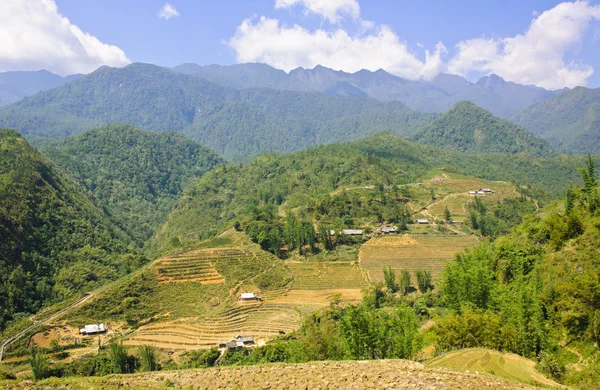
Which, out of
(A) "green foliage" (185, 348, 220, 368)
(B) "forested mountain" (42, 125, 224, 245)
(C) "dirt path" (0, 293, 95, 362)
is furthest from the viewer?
(B) "forested mountain" (42, 125, 224, 245)

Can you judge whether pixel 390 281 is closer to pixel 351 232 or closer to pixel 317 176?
pixel 351 232

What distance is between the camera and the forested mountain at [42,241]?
58.1m

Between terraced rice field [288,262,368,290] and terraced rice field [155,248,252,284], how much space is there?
31.6ft

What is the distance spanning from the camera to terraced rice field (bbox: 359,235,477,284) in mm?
64125

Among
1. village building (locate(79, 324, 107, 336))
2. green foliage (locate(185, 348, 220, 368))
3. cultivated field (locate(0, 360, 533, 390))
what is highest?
cultivated field (locate(0, 360, 533, 390))

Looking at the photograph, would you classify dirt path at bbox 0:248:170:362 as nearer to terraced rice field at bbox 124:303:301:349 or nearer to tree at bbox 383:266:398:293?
terraced rice field at bbox 124:303:301:349

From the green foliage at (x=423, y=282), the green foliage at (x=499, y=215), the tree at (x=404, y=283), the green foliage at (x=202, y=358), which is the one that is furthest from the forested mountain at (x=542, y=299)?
the green foliage at (x=499, y=215)

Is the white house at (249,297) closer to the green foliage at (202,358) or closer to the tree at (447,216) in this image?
the green foliage at (202,358)

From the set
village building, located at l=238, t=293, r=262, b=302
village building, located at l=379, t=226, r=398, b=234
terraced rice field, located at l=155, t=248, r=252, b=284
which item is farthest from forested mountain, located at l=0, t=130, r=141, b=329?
village building, located at l=379, t=226, r=398, b=234

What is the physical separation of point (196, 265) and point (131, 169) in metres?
101

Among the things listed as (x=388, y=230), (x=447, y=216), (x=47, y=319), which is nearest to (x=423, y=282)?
(x=388, y=230)

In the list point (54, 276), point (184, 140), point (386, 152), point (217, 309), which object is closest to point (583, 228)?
point (217, 309)

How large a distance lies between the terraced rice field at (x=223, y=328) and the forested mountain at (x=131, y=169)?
223 feet

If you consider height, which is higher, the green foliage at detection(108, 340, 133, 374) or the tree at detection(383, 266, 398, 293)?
the green foliage at detection(108, 340, 133, 374)
